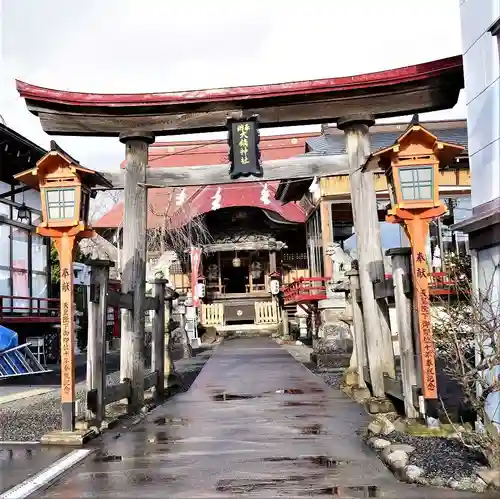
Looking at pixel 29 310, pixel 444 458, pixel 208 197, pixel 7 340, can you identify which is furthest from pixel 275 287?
pixel 444 458

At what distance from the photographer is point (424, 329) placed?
6.86 m

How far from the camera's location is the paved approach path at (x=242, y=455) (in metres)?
4.89

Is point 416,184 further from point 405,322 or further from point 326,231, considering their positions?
point 326,231

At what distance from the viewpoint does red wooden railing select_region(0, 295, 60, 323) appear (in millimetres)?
16788

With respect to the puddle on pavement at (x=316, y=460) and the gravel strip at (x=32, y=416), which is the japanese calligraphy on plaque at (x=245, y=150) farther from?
the puddle on pavement at (x=316, y=460)

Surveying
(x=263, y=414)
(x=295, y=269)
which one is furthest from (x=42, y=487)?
(x=295, y=269)

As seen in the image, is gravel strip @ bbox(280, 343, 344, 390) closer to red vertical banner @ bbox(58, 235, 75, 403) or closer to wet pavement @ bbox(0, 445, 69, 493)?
red vertical banner @ bbox(58, 235, 75, 403)

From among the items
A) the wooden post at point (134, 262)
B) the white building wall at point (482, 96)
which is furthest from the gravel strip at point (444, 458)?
the wooden post at point (134, 262)

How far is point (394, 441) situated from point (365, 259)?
11.7 ft

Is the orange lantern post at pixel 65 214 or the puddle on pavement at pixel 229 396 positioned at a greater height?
the orange lantern post at pixel 65 214

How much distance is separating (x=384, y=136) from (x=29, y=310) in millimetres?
15675

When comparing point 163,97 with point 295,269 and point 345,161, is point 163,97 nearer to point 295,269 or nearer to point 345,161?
point 345,161

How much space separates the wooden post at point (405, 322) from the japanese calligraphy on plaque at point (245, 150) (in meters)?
3.09

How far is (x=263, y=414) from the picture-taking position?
8734 mm
